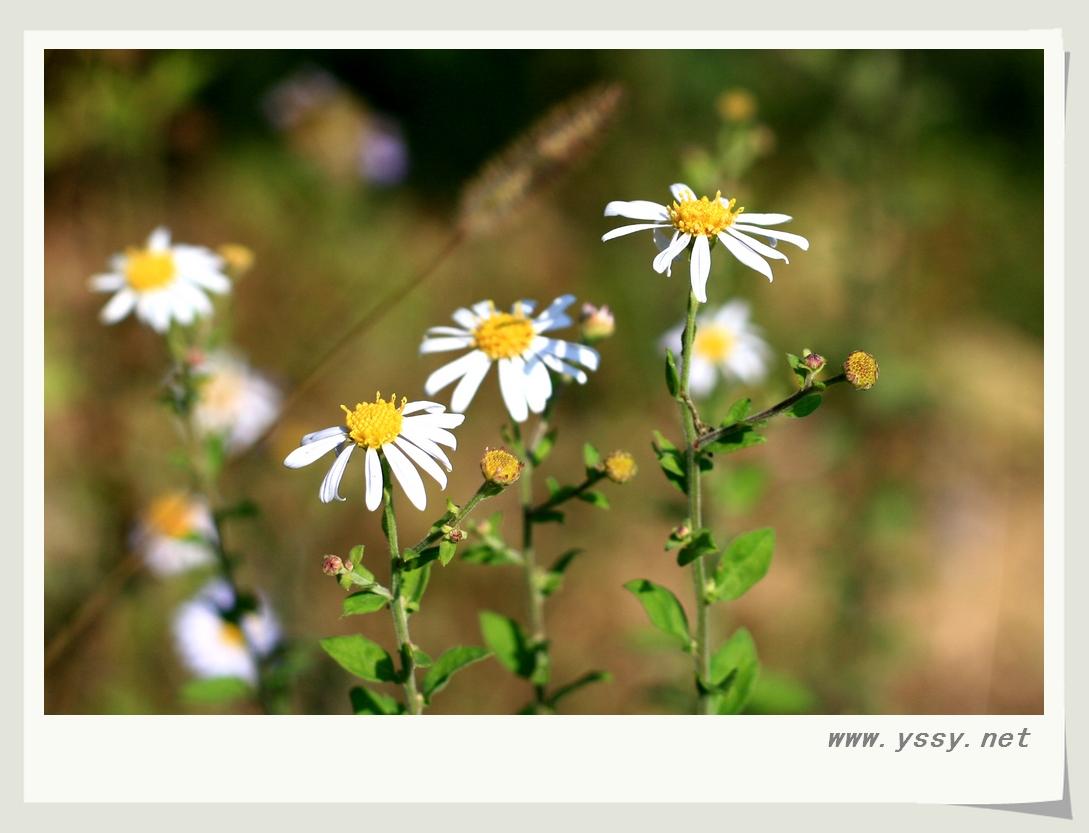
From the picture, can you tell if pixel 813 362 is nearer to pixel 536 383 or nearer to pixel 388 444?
pixel 536 383

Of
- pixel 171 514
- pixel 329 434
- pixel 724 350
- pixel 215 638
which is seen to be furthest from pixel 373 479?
pixel 215 638

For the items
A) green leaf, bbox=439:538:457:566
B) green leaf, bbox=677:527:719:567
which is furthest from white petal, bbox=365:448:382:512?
green leaf, bbox=677:527:719:567

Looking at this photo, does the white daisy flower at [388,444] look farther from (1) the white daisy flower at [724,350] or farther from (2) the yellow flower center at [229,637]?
(2) the yellow flower center at [229,637]

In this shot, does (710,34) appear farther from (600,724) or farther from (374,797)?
(374,797)

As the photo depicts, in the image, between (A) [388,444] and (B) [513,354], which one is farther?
(B) [513,354]

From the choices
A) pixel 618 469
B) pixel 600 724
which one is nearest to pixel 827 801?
pixel 600 724

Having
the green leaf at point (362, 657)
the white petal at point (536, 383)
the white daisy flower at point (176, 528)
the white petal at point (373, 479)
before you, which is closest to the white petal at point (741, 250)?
the white petal at point (536, 383)
